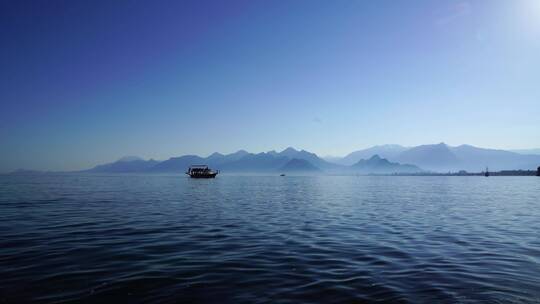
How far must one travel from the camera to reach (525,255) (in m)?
17.0

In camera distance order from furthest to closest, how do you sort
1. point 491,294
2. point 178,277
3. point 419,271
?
point 419,271
point 178,277
point 491,294

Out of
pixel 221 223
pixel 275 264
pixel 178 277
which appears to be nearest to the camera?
pixel 178 277

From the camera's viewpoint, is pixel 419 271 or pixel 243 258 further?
pixel 243 258

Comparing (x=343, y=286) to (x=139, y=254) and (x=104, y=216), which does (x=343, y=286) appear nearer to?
(x=139, y=254)

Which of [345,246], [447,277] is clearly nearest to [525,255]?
[447,277]

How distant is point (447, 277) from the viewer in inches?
510

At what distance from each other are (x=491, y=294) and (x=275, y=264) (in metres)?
8.02

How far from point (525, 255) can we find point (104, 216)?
1283 inches

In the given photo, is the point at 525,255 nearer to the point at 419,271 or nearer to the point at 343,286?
the point at 419,271

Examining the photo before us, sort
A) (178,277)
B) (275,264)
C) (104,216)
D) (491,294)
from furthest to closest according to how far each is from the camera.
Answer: (104,216) < (275,264) < (178,277) < (491,294)

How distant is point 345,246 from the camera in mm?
18984

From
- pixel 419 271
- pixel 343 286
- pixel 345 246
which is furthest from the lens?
pixel 345 246

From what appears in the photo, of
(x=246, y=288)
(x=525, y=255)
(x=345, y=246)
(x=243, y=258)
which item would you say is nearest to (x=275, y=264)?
(x=243, y=258)

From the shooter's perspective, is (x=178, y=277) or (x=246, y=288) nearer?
(x=246, y=288)
